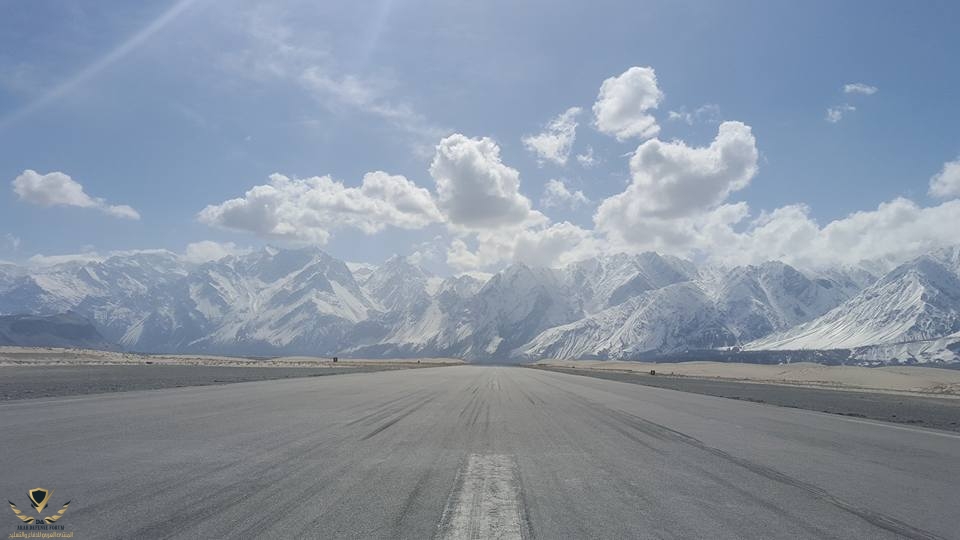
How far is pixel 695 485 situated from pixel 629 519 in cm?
263

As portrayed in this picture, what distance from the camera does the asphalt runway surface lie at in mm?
6559

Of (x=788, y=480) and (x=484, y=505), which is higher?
(x=484, y=505)

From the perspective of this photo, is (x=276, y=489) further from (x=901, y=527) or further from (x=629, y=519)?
(x=901, y=527)

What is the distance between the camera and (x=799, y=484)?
9.19 m

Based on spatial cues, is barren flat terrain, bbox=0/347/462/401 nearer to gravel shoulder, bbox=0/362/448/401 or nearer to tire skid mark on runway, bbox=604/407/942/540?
gravel shoulder, bbox=0/362/448/401

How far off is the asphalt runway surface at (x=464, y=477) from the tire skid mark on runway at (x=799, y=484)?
0.18ft

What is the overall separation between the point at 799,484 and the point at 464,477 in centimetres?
558

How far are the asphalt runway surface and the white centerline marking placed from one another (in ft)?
0.12

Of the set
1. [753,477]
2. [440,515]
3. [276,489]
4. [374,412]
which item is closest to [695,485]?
[753,477]

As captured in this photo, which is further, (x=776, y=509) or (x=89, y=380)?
(x=89, y=380)

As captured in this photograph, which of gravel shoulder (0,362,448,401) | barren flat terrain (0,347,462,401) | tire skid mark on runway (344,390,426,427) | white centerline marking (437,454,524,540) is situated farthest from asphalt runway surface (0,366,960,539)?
barren flat terrain (0,347,462,401)
